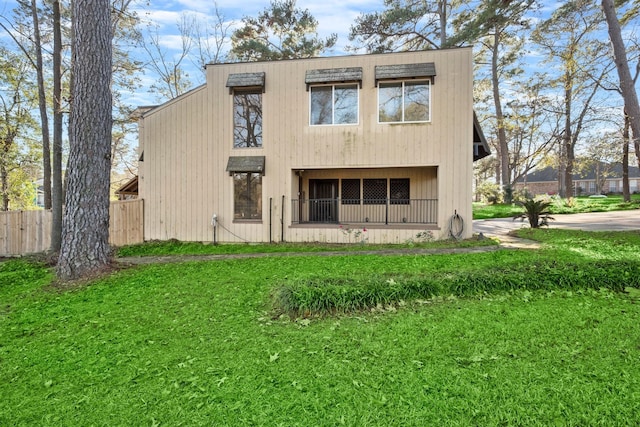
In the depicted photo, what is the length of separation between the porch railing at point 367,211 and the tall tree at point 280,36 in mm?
10885

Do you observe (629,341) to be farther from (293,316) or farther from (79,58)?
(79,58)

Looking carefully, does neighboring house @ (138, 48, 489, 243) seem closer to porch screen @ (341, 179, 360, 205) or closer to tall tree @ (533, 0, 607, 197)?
porch screen @ (341, 179, 360, 205)

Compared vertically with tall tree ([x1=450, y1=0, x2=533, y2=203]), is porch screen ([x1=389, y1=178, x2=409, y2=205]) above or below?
below

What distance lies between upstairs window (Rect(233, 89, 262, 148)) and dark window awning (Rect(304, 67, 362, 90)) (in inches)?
71.5

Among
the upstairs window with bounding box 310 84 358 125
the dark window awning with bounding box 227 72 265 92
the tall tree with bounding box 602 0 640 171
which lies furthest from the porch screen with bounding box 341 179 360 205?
the tall tree with bounding box 602 0 640 171

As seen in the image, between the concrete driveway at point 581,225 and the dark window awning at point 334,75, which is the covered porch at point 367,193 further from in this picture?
the dark window awning at point 334,75

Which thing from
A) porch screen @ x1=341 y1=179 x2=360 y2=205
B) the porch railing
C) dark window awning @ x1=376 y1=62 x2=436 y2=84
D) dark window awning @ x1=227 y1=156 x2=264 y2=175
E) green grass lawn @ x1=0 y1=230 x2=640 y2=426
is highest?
dark window awning @ x1=376 y1=62 x2=436 y2=84

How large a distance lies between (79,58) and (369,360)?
286 inches

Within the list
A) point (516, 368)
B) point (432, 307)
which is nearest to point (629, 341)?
point (516, 368)

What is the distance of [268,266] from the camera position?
6.66 m

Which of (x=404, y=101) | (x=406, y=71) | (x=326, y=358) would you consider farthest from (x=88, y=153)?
(x=406, y=71)

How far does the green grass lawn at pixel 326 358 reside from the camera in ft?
7.02

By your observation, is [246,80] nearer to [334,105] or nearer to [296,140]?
[296,140]

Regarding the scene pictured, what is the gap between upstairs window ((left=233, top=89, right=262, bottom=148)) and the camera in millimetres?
10523
